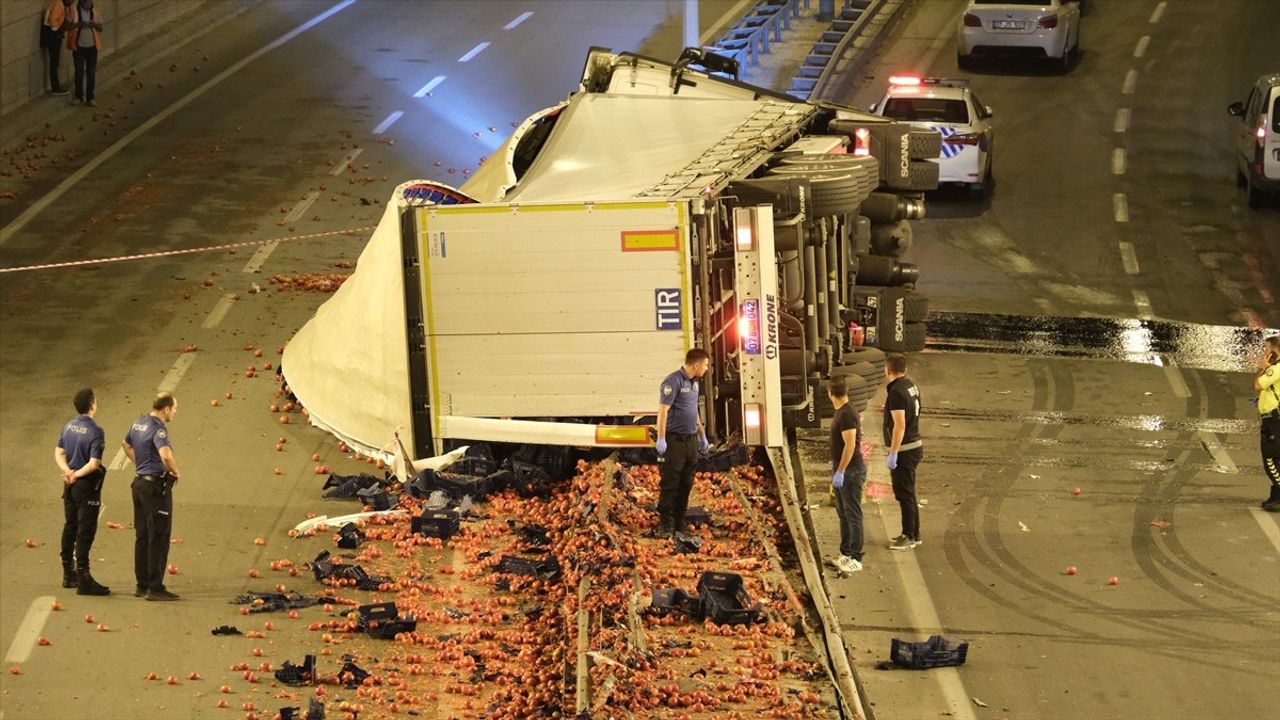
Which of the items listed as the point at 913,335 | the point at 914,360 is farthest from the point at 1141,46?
the point at 913,335

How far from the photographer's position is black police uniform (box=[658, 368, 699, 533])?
15.2 m

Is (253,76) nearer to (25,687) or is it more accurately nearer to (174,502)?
(174,502)

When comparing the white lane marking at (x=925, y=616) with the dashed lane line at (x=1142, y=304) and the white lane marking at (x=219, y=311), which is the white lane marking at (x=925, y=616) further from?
the white lane marking at (x=219, y=311)

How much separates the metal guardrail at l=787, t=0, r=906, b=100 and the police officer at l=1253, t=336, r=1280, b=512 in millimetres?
14013

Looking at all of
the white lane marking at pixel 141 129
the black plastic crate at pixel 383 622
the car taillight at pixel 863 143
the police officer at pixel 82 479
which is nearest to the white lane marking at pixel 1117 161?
the car taillight at pixel 863 143

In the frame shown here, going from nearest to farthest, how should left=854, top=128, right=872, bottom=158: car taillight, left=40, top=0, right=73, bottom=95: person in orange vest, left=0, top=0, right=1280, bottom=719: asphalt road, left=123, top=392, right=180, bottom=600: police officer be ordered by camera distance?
left=0, top=0, right=1280, bottom=719: asphalt road, left=123, top=392, right=180, bottom=600: police officer, left=854, top=128, right=872, bottom=158: car taillight, left=40, top=0, right=73, bottom=95: person in orange vest

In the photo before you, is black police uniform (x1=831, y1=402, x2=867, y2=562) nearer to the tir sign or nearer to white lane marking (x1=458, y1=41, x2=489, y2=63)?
the tir sign

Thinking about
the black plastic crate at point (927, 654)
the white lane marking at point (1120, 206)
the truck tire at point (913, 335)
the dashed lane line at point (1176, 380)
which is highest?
the truck tire at point (913, 335)

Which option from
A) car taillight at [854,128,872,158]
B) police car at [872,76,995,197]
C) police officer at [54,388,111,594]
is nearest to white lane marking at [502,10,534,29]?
police car at [872,76,995,197]

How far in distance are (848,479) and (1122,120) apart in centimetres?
1815

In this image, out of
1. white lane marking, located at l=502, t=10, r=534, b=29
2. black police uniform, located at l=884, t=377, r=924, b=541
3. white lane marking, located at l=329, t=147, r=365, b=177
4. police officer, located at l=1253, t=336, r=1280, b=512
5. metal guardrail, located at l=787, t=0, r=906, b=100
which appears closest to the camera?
black police uniform, located at l=884, t=377, r=924, b=541

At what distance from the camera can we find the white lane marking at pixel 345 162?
2797cm

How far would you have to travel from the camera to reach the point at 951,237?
2648cm

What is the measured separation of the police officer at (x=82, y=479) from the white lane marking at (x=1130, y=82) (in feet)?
75.9
